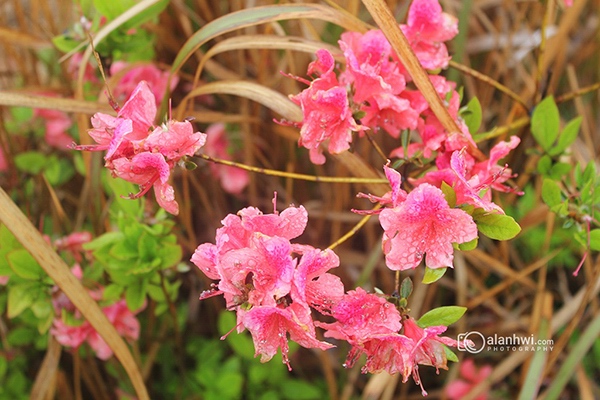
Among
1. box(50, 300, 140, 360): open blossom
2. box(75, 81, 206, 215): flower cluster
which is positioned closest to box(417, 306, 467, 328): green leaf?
box(75, 81, 206, 215): flower cluster

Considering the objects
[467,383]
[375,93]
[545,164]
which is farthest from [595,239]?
[467,383]

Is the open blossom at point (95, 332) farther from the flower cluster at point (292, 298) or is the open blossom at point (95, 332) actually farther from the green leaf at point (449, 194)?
the green leaf at point (449, 194)

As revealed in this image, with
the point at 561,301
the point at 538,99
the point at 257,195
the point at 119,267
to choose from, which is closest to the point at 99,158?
the point at 119,267

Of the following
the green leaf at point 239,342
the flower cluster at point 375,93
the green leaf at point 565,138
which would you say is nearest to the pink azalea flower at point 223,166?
the green leaf at point 239,342

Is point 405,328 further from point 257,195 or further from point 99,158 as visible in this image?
point 257,195

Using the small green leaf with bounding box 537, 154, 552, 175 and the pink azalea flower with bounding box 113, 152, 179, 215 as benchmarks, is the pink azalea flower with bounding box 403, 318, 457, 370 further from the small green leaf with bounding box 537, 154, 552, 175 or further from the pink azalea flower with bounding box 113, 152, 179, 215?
the small green leaf with bounding box 537, 154, 552, 175

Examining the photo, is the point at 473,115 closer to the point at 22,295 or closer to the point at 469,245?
the point at 469,245

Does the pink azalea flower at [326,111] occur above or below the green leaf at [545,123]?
above
